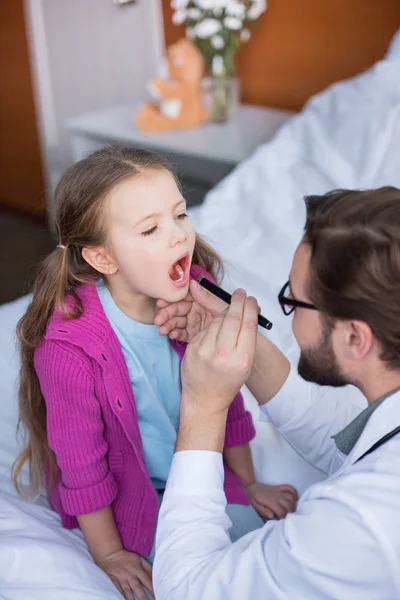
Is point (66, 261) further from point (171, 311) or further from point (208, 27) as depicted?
point (208, 27)

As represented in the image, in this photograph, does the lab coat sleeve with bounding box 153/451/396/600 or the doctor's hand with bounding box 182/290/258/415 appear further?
the doctor's hand with bounding box 182/290/258/415

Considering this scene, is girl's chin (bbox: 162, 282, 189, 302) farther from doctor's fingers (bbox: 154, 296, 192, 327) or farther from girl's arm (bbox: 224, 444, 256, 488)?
girl's arm (bbox: 224, 444, 256, 488)

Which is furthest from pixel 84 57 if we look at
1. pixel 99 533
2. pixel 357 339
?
pixel 357 339

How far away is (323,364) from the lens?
3.14 feet

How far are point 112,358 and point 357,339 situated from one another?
400 mm

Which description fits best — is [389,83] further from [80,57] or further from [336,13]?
[80,57]

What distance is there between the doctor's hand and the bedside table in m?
1.48

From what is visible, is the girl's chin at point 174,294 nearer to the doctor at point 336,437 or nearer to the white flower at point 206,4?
the doctor at point 336,437

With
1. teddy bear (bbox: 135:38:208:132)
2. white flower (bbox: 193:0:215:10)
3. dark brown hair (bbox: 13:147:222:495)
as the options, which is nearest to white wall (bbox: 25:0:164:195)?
teddy bear (bbox: 135:38:208:132)

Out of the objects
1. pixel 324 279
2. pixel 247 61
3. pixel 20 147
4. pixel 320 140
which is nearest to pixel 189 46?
pixel 247 61

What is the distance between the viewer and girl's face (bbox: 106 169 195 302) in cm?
111

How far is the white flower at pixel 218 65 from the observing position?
8.65 ft

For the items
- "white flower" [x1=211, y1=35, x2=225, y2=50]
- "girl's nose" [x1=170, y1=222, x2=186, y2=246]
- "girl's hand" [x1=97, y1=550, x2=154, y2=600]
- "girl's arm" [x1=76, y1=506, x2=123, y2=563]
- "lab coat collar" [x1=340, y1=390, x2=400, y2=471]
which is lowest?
"girl's hand" [x1=97, y1=550, x2=154, y2=600]

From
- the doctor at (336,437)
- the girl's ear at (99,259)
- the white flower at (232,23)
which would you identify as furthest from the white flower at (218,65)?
the doctor at (336,437)
